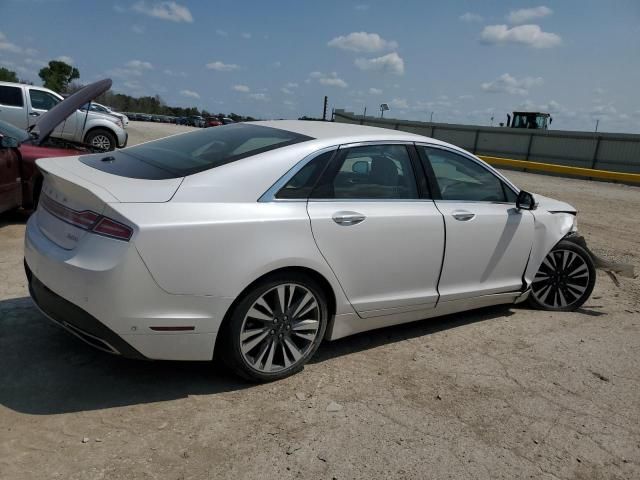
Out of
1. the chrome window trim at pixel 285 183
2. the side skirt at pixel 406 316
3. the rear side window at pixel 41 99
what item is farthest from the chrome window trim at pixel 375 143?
the rear side window at pixel 41 99

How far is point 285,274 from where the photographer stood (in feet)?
10.7

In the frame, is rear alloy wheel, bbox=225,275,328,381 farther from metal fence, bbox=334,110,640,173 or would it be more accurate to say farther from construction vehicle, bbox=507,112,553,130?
construction vehicle, bbox=507,112,553,130

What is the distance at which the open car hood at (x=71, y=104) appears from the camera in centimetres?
629

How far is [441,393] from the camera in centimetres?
347

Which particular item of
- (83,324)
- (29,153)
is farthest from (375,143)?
(29,153)

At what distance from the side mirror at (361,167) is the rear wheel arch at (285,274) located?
80 cm

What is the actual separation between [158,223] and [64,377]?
1.21 m

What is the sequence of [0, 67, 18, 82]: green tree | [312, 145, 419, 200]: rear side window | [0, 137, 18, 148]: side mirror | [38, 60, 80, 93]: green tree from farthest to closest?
Result: [38, 60, 80, 93]: green tree, [0, 67, 18, 82]: green tree, [0, 137, 18, 148]: side mirror, [312, 145, 419, 200]: rear side window

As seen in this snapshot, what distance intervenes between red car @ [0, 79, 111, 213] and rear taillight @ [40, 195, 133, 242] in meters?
3.69

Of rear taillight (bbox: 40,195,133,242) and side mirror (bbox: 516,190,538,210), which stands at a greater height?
side mirror (bbox: 516,190,538,210)

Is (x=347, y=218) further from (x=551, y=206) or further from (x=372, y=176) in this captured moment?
(x=551, y=206)

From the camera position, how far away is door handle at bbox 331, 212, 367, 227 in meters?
3.46

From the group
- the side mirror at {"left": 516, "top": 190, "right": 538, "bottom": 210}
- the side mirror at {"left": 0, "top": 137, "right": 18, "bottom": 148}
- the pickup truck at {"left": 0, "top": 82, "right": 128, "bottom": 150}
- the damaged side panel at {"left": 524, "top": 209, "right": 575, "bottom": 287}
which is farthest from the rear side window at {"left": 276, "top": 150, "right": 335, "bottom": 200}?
the pickup truck at {"left": 0, "top": 82, "right": 128, "bottom": 150}

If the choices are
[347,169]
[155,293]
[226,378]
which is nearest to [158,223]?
[155,293]
